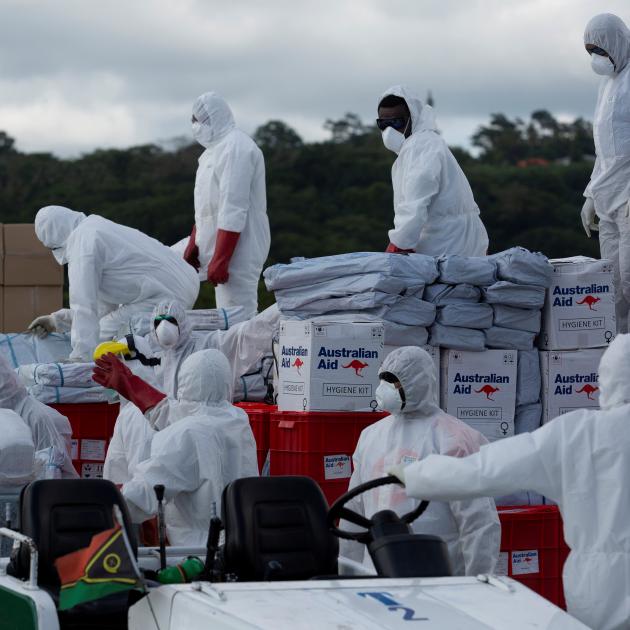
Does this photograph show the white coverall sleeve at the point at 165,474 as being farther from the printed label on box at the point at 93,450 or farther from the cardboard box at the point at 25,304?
the cardboard box at the point at 25,304

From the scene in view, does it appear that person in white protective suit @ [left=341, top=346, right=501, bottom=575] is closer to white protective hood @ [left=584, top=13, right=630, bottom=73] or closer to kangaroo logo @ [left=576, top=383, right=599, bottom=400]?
kangaroo logo @ [left=576, top=383, right=599, bottom=400]

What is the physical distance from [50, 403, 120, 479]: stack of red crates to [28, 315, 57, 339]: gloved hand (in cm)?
132

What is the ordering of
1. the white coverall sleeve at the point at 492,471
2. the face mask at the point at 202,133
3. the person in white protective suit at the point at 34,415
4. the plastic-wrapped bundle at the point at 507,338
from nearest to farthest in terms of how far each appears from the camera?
the white coverall sleeve at the point at 492,471
the plastic-wrapped bundle at the point at 507,338
the person in white protective suit at the point at 34,415
the face mask at the point at 202,133

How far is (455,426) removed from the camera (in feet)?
21.5

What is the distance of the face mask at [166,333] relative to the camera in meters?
9.07

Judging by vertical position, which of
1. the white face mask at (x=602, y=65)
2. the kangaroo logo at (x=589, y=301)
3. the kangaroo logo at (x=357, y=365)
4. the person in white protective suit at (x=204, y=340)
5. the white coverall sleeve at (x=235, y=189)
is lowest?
the kangaroo logo at (x=357, y=365)

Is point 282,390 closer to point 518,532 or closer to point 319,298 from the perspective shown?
point 319,298

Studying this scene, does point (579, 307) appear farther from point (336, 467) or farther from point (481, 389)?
point (336, 467)

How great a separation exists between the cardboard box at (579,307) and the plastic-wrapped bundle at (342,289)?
80 centimetres

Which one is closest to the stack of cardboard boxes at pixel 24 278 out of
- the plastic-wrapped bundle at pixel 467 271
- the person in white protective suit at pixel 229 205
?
the person in white protective suit at pixel 229 205

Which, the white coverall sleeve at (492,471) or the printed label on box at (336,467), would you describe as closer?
the white coverall sleeve at (492,471)

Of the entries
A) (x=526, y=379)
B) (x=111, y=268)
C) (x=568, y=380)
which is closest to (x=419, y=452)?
(x=526, y=379)

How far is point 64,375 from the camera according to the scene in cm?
925

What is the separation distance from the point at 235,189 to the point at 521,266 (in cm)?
331
